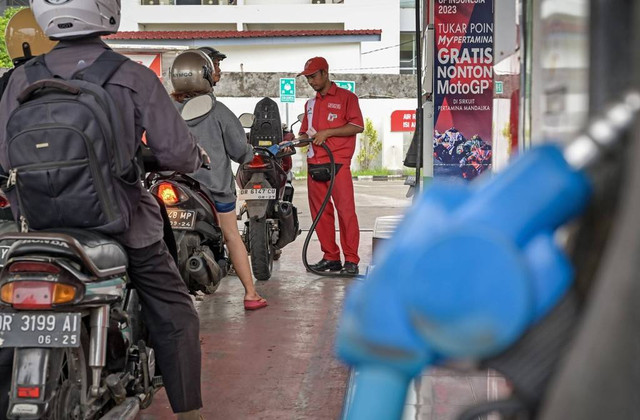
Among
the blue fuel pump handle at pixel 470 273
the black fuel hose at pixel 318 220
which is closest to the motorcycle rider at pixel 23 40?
the black fuel hose at pixel 318 220

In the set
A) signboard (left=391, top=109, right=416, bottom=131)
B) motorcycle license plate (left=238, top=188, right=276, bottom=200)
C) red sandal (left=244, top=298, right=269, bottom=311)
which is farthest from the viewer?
signboard (left=391, top=109, right=416, bottom=131)

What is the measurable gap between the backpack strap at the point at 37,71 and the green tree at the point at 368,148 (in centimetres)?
2234

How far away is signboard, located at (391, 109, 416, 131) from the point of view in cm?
2394

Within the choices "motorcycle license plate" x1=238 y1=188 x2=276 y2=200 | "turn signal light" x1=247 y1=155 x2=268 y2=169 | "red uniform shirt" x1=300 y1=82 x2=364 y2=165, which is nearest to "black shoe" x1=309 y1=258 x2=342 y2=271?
"red uniform shirt" x1=300 y1=82 x2=364 y2=165

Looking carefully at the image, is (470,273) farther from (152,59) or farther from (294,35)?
(294,35)

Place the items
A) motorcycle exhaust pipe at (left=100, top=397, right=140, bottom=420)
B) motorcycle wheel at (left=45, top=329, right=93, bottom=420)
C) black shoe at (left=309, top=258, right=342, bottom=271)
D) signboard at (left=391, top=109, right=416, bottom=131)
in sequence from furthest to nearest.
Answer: signboard at (left=391, top=109, right=416, bottom=131), black shoe at (left=309, top=258, right=342, bottom=271), motorcycle exhaust pipe at (left=100, top=397, right=140, bottom=420), motorcycle wheel at (left=45, top=329, right=93, bottom=420)

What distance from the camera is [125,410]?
3.40 meters

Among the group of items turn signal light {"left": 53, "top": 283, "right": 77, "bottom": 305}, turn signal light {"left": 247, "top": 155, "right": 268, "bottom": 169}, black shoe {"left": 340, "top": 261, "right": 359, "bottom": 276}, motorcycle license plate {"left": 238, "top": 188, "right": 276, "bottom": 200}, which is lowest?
black shoe {"left": 340, "top": 261, "right": 359, "bottom": 276}

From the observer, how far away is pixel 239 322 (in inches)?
248

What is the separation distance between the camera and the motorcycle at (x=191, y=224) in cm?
566

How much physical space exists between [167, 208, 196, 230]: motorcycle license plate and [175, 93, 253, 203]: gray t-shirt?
0.33m

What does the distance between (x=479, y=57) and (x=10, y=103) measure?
3751 mm

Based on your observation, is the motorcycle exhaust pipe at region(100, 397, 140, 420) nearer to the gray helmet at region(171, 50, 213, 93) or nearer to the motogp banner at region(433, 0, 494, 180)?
the gray helmet at region(171, 50, 213, 93)

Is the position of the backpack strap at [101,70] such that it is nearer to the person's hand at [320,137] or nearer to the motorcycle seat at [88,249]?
the motorcycle seat at [88,249]
